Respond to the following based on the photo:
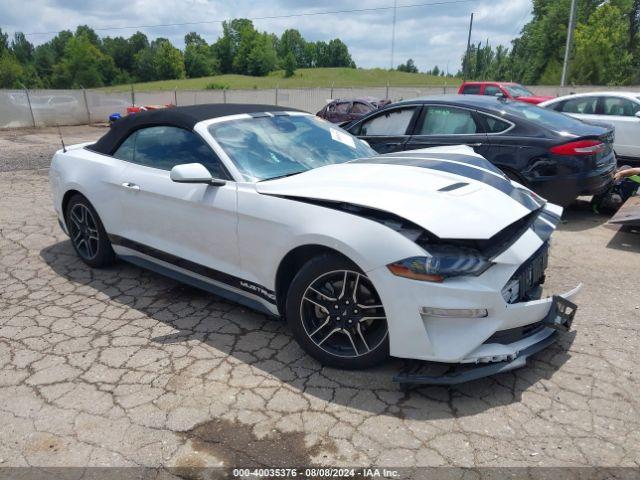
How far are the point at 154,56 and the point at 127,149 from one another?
386 feet

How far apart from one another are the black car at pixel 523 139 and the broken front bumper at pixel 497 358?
3.09 meters

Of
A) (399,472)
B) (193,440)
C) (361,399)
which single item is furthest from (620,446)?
(193,440)

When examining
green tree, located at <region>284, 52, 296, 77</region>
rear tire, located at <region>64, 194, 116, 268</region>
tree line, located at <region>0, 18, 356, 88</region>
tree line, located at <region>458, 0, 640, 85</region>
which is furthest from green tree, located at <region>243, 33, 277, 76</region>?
rear tire, located at <region>64, 194, 116, 268</region>

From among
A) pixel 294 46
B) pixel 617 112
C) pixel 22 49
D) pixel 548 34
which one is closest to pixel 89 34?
pixel 22 49

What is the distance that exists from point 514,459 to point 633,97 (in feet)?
29.8

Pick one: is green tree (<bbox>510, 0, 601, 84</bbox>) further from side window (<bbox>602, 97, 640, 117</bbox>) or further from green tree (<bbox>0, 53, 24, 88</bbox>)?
→ green tree (<bbox>0, 53, 24, 88</bbox>)

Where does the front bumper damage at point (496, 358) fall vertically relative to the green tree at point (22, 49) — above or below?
below

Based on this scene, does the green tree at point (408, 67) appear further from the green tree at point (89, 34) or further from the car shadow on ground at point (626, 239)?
the car shadow on ground at point (626, 239)

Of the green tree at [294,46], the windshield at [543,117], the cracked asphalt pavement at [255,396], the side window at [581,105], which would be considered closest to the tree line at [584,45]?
the side window at [581,105]

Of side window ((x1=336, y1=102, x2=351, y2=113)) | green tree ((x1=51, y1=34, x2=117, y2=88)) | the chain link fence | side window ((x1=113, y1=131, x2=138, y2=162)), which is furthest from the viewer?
green tree ((x1=51, y1=34, x2=117, y2=88))

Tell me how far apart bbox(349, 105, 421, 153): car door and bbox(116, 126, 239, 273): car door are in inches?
139

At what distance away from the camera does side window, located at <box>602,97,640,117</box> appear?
29.4ft

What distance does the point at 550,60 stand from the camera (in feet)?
187

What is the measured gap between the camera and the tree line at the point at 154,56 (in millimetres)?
97000
